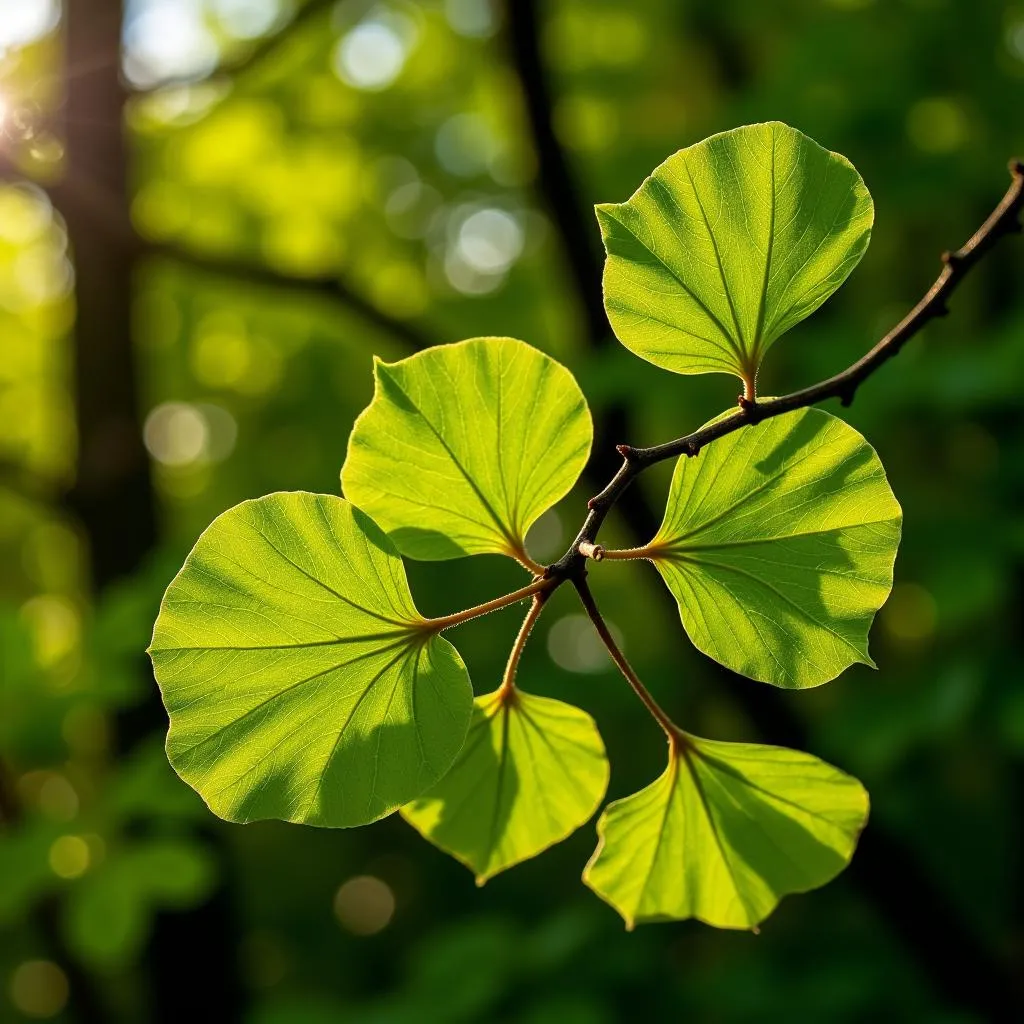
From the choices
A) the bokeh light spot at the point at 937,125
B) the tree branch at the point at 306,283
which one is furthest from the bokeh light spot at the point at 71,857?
the bokeh light spot at the point at 937,125

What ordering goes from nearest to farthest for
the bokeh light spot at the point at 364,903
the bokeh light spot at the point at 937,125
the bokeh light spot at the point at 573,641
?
the bokeh light spot at the point at 937,125, the bokeh light spot at the point at 573,641, the bokeh light spot at the point at 364,903

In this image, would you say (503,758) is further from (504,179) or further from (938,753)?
(504,179)

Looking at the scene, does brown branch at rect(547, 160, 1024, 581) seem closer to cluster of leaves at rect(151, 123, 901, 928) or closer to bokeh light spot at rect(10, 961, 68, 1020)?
cluster of leaves at rect(151, 123, 901, 928)

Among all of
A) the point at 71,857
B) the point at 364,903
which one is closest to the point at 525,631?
the point at 71,857

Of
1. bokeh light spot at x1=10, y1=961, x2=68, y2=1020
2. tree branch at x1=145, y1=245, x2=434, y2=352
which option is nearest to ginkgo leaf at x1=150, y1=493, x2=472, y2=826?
tree branch at x1=145, y1=245, x2=434, y2=352

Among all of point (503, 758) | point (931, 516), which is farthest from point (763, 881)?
point (931, 516)

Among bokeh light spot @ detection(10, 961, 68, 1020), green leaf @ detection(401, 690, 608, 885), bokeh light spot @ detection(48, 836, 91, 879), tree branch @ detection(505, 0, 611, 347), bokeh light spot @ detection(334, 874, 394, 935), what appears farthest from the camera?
bokeh light spot @ detection(334, 874, 394, 935)

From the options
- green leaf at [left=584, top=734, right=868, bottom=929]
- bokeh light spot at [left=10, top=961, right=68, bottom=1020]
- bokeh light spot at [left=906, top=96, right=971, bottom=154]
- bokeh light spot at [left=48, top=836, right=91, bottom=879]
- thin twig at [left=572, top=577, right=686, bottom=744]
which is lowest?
bokeh light spot at [left=10, top=961, right=68, bottom=1020]

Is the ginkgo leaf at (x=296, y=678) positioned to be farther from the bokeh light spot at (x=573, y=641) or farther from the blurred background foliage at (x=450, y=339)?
the bokeh light spot at (x=573, y=641)
